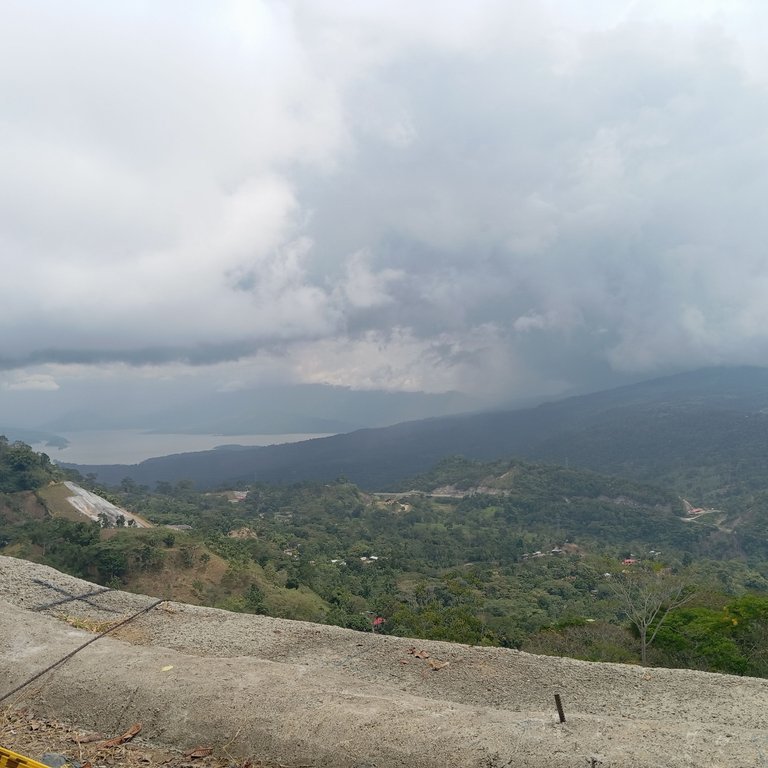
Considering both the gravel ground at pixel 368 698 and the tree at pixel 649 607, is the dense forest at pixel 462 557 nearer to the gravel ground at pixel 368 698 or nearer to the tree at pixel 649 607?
the tree at pixel 649 607

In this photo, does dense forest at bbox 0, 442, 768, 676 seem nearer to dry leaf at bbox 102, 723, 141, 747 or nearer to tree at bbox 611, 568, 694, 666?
tree at bbox 611, 568, 694, 666

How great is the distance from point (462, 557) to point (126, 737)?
6573 centimetres

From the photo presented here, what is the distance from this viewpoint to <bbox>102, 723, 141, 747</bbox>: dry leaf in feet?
20.5

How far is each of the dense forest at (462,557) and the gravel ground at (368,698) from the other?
7802 millimetres

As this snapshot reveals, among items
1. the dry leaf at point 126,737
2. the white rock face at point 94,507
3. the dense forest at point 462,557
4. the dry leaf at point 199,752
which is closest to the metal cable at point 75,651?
the dry leaf at point 126,737

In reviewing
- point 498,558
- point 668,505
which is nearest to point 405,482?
point 668,505

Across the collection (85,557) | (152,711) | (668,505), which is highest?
(152,711)

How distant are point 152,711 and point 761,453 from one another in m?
157

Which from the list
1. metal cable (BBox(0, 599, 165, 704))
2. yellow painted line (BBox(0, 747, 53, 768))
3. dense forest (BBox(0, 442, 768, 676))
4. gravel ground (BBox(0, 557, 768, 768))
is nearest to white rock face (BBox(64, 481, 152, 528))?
dense forest (BBox(0, 442, 768, 676))

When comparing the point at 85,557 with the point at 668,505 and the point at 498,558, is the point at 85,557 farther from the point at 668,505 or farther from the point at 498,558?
the point at 668,505

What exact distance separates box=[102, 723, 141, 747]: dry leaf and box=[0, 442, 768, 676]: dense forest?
11385mm

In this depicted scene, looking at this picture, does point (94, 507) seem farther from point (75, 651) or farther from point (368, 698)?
point (368, 698)

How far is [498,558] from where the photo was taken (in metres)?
67.8

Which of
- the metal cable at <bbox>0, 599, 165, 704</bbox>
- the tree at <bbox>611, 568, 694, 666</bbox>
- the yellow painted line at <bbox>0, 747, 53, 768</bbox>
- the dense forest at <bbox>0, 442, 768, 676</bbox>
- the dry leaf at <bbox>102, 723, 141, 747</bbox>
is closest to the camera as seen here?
the yellow painted line at <bbox>0, 747, 53, 768</bbox>
